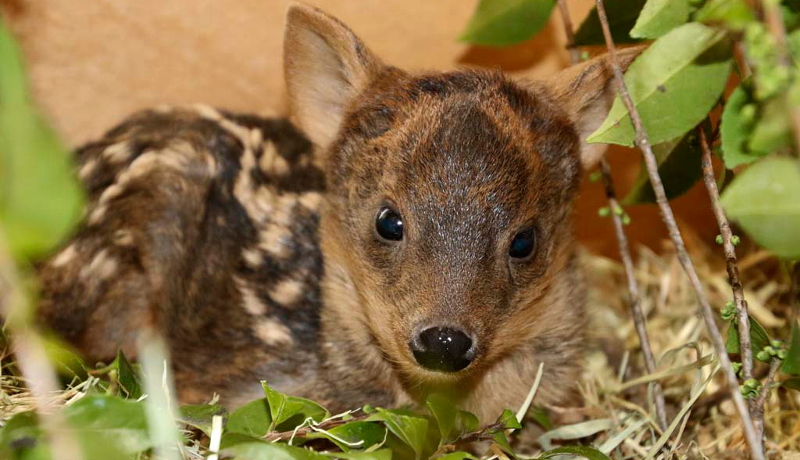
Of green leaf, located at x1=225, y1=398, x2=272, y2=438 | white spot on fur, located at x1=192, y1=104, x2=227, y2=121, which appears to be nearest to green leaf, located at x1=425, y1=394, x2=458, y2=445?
green leaf, located at x1=225, y1=398, x2=272, y2=438

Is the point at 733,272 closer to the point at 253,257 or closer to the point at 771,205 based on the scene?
the point at 771,205

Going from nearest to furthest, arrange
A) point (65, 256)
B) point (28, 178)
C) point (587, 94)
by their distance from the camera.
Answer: point (28, 178), point (587, 94), point (65, 256)

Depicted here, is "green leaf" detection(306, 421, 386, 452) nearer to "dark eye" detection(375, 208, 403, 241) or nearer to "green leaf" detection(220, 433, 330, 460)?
"green leaf" detection(220, 433, 330, 460)

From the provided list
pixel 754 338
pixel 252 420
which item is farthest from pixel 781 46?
pixel 252 420

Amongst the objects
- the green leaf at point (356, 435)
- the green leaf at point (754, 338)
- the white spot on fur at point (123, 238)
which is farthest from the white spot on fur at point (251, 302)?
the green leaf at point (754, 338)

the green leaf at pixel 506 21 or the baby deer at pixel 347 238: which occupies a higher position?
the green leaf at pixel 506 21

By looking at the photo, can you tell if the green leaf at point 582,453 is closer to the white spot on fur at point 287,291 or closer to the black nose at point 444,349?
the black nose at point 444,349
